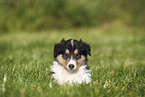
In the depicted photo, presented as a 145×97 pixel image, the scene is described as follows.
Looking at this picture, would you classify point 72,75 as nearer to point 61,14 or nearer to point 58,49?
point 58,49

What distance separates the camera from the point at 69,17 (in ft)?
38.6

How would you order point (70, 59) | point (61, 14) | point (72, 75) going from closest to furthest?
point (70, 59), point (72, 75), point (61, 14)

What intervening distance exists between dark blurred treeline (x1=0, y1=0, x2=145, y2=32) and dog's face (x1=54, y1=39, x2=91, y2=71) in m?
7.86

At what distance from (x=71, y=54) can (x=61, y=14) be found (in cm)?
872

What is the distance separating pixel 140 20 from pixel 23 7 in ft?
27.8

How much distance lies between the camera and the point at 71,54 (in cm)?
323

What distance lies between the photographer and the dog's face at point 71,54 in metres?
3.13

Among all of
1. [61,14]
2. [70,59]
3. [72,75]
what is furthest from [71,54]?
[61,14]

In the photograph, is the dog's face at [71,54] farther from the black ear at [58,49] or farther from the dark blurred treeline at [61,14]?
the dark blurred treeline at [61,14]

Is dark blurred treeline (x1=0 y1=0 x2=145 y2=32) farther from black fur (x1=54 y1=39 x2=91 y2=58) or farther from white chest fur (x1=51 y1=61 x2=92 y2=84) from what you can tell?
white chest fur (x1=51 y1=61 x2=92 y2=84)

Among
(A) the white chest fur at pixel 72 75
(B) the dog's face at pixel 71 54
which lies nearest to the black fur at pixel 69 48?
(B) the dog's face at pixel 71 54

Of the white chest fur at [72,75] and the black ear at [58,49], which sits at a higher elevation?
the black ear at [58,49]

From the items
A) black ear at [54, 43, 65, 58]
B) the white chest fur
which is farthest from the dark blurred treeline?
the white chest fur

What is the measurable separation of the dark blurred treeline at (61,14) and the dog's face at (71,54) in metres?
7.86
